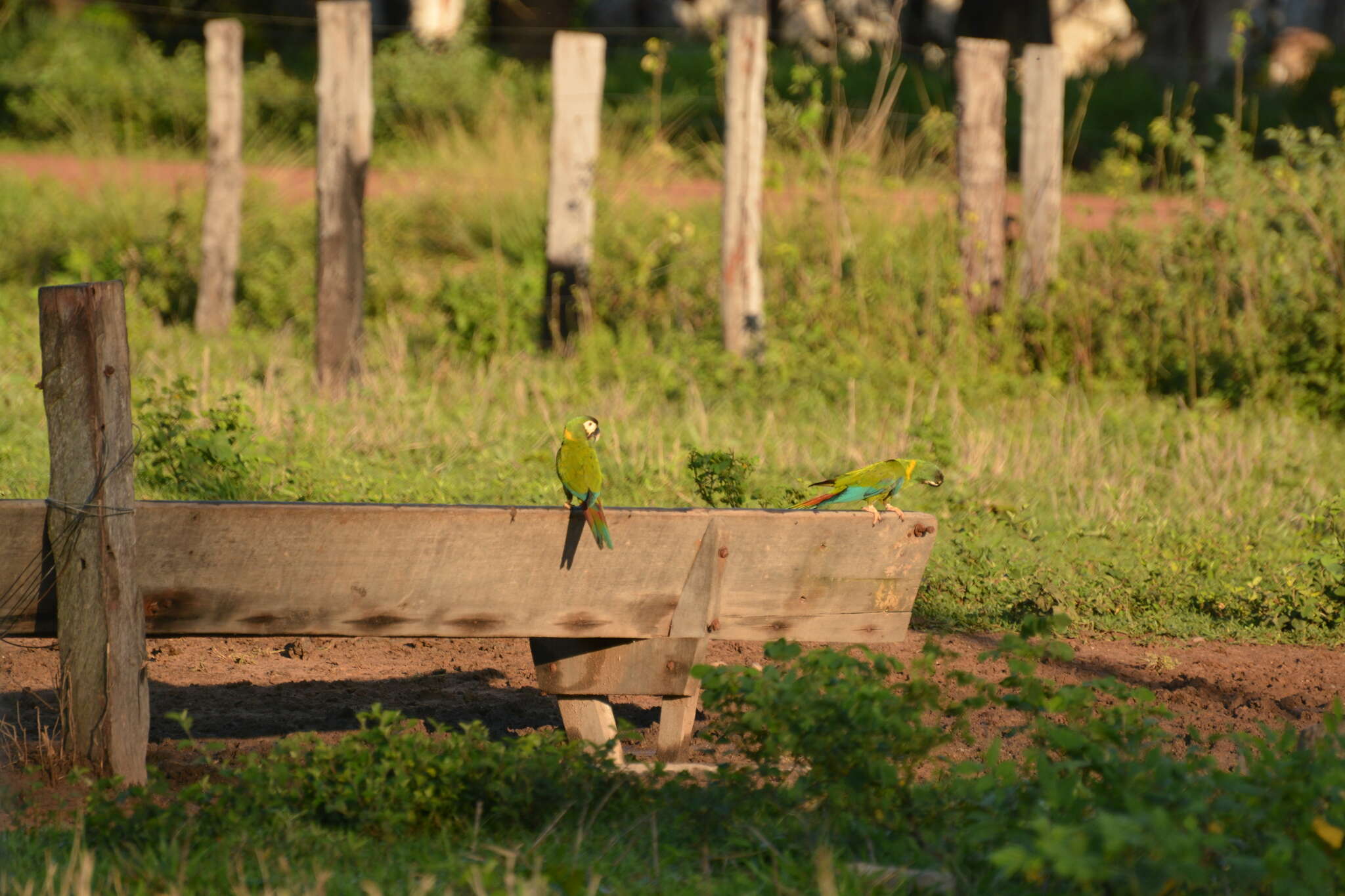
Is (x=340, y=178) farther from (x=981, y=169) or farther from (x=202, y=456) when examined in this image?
(x=981, y=169)

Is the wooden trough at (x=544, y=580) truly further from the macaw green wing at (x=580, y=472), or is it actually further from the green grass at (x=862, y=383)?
the green grass at (x=862, y=383)

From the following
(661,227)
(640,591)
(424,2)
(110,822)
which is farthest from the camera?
(424,2)

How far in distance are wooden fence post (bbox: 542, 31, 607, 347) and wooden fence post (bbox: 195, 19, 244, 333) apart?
8.54ft

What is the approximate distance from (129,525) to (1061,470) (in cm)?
523

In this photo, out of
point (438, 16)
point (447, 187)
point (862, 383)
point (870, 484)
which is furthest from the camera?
point (438, 16)

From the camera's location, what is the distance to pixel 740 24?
8945 millimetres

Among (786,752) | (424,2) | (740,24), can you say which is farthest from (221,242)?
(424,2)

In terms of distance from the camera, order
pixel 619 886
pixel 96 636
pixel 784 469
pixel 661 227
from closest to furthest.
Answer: pixel 619 886
pixel 96 636
pixel 784 469
pixel 661 227

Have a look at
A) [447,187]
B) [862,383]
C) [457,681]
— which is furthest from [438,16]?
[457,681]

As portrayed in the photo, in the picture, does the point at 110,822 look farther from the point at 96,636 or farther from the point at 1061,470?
the point at 1061,470

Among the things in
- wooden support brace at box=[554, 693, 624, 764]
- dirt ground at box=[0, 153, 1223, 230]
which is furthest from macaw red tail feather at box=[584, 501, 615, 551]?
dirt ground at box=[0, 153, 1223, 230]

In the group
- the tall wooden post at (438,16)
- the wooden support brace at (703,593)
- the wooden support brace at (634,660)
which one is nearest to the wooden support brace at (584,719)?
the wooden support brace at (634,660)

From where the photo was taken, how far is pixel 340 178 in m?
8.59

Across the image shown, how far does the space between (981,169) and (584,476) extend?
259 inches
